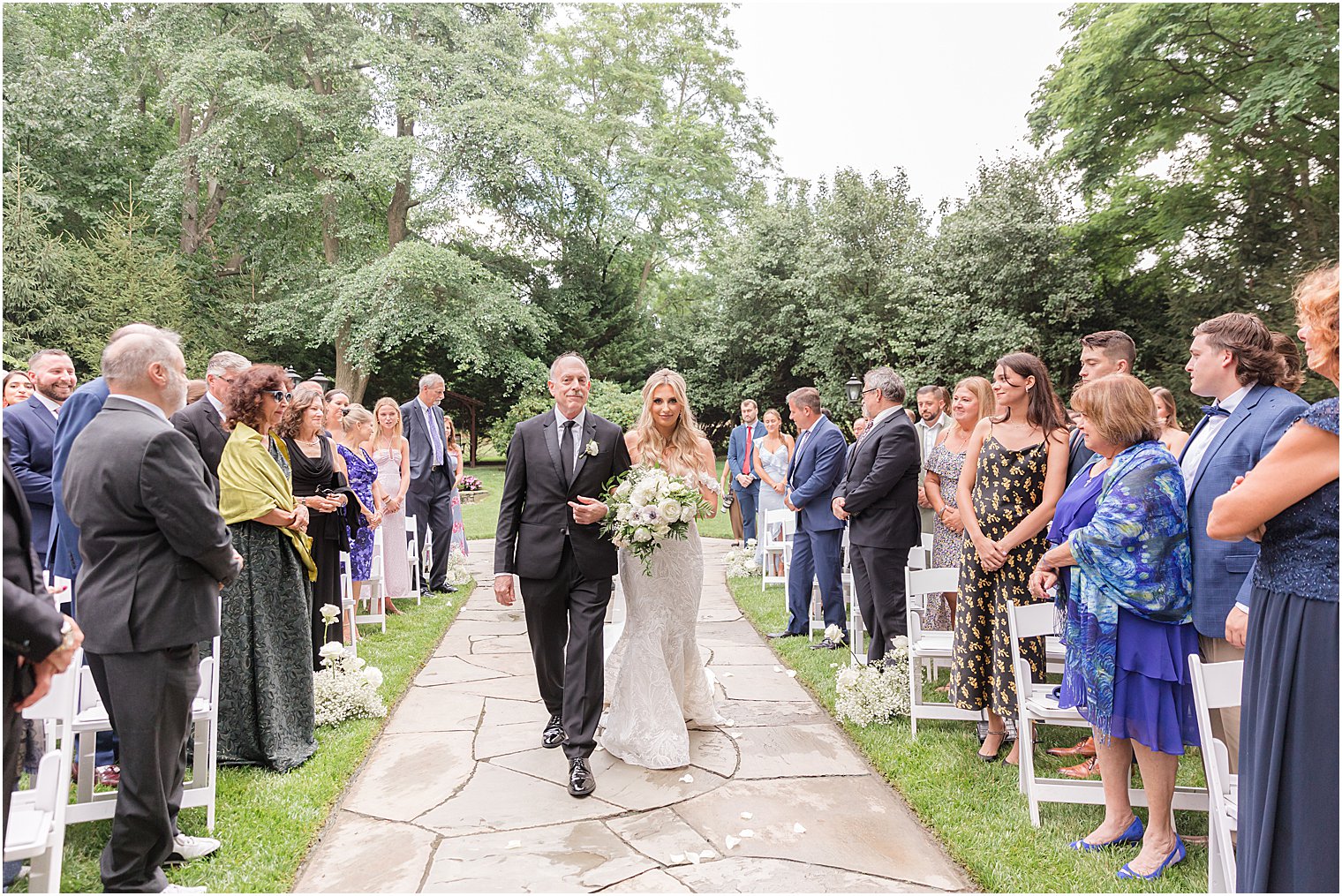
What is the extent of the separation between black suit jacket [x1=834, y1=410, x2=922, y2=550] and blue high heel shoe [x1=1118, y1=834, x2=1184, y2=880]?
2.83 m

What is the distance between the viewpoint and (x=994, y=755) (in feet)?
15.7

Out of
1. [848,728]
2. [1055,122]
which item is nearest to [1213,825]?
[848,728]

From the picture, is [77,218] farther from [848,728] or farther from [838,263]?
[848,728]

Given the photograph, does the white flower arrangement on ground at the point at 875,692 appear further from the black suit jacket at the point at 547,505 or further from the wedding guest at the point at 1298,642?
the wedding guest at the point at 1298,642

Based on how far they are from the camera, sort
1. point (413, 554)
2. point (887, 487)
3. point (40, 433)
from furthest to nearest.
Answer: point (413, 554) → point (887, 487) → point (40, 433)

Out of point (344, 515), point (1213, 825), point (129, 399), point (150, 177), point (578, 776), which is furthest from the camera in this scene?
point (150, 177)

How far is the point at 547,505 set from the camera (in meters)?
4.74

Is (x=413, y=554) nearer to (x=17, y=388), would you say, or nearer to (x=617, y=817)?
(x=17, y=388)

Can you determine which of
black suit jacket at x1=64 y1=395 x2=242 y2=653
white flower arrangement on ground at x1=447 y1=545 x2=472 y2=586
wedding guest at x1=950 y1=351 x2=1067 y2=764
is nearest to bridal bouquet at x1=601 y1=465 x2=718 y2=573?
wedding guest at x1=950 y1=351 x2=1067 y2=764

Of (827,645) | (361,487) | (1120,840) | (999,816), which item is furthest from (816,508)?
(361,487)

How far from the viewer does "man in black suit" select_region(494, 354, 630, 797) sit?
15.2 feet

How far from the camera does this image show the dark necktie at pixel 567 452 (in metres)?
4.75

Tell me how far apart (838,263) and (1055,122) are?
6847 mm

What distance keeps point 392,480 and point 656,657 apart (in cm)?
529
